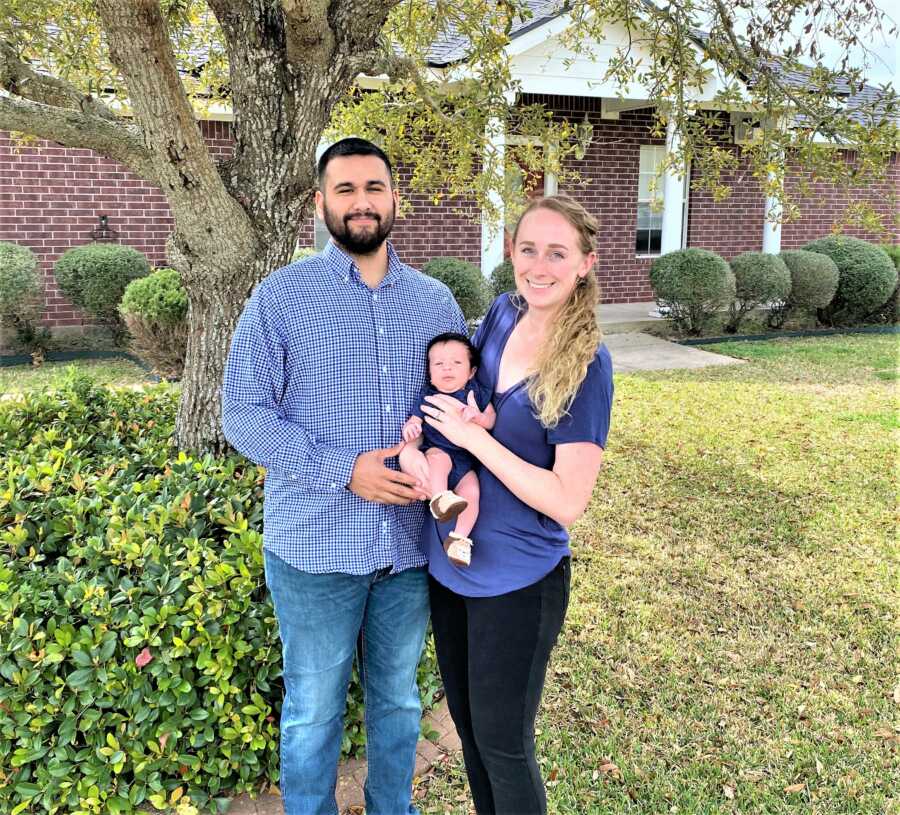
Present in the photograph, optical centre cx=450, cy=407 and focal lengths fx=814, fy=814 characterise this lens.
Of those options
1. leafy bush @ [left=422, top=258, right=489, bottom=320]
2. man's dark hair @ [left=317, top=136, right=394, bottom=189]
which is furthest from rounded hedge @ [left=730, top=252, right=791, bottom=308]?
man's dark hair @ [left=317, top=136, right=394, bottom=189]

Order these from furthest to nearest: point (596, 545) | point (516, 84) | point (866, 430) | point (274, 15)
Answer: point (866, 430)
point (596, 545)
point (516, 84)
point (274, 15)

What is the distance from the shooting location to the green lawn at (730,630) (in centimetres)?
333

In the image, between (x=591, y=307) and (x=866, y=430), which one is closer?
(x=591, y=307)

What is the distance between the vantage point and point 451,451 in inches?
95.0

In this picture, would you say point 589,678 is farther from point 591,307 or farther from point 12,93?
point 12,93

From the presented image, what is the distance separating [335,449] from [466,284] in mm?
8966

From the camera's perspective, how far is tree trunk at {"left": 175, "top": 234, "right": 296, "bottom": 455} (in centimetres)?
400

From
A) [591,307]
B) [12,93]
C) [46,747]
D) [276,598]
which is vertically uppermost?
[12,93]

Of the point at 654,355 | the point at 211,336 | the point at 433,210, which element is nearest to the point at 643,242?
the point at 433,210

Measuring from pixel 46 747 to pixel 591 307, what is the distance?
93.7 inches

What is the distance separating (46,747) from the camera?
283 centimetres

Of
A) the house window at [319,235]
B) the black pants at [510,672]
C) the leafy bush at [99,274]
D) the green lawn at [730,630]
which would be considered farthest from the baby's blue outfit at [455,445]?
the house window at [319,235]

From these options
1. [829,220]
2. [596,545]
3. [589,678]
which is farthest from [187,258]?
[829,220]

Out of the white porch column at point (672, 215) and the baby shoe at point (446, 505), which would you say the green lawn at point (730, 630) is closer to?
the baby shoe at point (446, 505)
